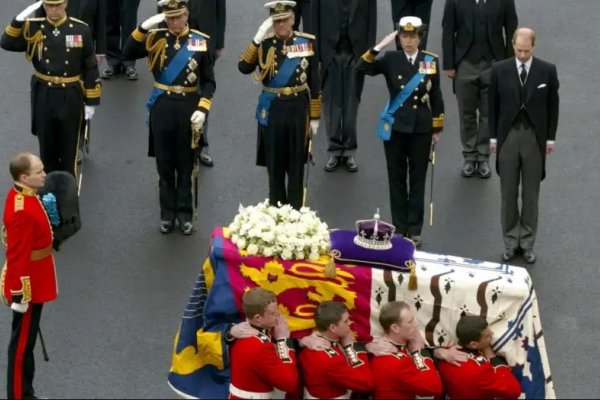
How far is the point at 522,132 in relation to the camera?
37.2 feet

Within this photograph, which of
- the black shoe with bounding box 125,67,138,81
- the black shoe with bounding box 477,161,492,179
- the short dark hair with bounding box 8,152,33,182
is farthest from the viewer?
the black shoe with bounding box 125,67,138,81

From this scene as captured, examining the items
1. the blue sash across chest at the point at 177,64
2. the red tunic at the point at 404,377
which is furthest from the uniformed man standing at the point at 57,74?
the red tunic at the point at 404,377

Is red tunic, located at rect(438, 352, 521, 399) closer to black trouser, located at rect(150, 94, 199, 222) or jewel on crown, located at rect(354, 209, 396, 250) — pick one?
jewel on crown, located at rect(354, 209, 396, 250)

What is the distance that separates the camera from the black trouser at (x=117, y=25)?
47.3ft

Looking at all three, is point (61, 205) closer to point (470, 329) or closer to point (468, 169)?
point (470, 329)

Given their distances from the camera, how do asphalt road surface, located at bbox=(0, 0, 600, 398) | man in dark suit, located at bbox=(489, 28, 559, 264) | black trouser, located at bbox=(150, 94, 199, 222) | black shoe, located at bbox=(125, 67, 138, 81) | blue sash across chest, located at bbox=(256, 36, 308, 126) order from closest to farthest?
asphalt road surface, located at bbox=(0, 0, 600, 398) → man in dark suit, located at bbox=(489, 28, 559, 264) → blue sash across chest, located at bbox=(256, 36, 308, 126) → black trouser, located at bbox=(150, 94, 199, 222) → black shoe, located at bbox=(125, 67, 138, 81)

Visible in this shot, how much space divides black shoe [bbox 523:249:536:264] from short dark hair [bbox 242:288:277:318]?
3.48 m

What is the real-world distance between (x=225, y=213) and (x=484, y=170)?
239 centimetres

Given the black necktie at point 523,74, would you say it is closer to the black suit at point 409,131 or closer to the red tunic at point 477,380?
the black suit at point 409,131

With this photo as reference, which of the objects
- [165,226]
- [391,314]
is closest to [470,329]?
[391,314]

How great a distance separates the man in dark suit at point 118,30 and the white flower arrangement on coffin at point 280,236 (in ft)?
17.5

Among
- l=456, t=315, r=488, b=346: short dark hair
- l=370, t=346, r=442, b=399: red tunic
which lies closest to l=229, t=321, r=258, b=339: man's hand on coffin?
l=370, t=346, r=442, b=399: red tunic

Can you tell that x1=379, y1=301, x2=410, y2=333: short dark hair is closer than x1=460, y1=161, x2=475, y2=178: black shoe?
Yes

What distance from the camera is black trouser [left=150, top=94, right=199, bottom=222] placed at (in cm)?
1166
